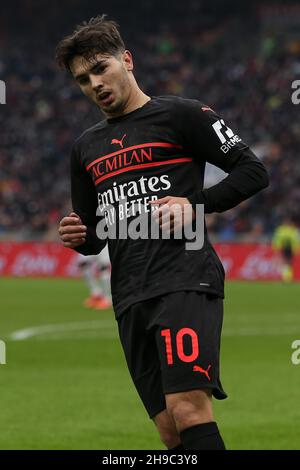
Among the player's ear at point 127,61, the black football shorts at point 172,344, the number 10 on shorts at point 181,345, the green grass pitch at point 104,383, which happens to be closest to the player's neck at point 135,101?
the player's ear at point 127,61

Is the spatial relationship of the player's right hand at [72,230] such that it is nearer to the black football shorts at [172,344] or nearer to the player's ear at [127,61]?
the black football shorts at [172,344]

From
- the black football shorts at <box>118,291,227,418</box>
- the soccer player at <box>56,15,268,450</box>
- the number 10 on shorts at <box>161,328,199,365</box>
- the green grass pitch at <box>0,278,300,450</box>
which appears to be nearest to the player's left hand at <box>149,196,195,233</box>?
the soccer player at <box>56,15,268,450</box>

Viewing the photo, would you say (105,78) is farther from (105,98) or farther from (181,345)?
(181,345)

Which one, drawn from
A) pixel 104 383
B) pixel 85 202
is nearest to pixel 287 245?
pixel 104 383

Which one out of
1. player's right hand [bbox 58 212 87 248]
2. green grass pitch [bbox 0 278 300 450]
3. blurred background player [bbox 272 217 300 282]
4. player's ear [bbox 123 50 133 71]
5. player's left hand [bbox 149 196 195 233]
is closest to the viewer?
player's left hand [bbox 149 196 195 233]

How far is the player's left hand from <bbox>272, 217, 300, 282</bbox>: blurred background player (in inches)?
1064

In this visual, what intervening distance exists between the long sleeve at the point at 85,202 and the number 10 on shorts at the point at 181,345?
975mm

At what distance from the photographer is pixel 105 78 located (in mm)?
5668

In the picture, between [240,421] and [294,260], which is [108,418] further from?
[294,260]

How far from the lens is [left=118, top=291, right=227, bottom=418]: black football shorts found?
5422 millimetres

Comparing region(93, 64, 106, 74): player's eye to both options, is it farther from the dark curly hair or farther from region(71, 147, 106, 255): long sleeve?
region(71, 147, 106, 255): long sleeve

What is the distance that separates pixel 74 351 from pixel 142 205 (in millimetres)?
10641

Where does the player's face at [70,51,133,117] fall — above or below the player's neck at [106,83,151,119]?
above

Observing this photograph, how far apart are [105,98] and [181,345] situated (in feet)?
4.34
